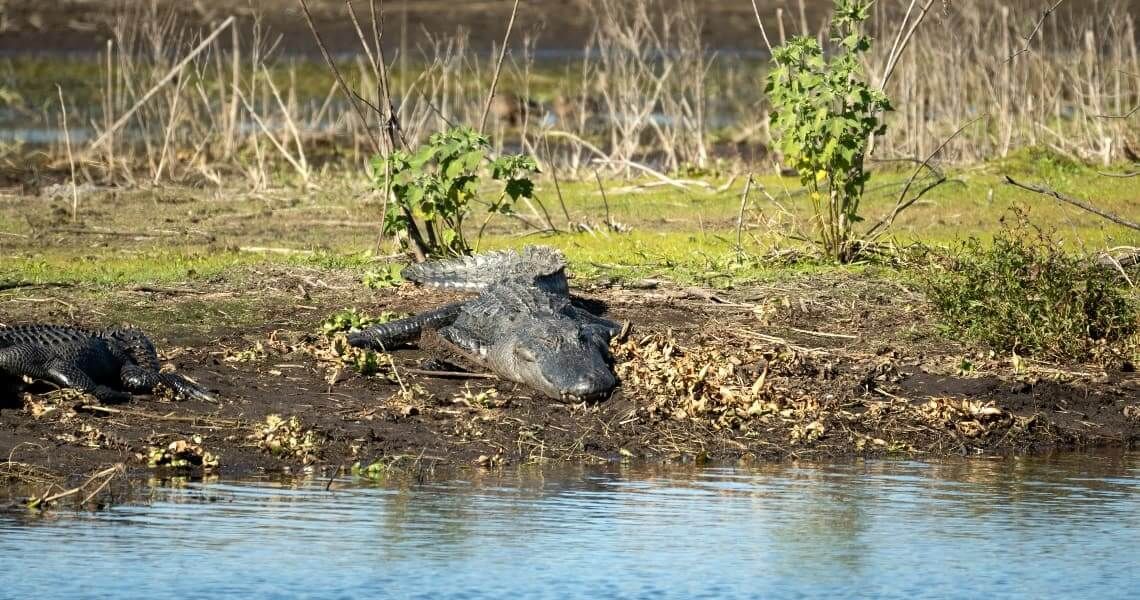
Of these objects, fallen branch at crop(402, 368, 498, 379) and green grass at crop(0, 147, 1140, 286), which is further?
green grass at crop(0, 147, 1140, 286)

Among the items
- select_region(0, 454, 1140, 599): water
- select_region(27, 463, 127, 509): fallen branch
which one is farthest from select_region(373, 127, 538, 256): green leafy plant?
select_region(27, 463, 127, 509): fallen branch

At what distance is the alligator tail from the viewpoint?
8016 millimetres

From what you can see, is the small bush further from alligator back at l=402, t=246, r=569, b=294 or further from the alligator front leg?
the alligator front leg

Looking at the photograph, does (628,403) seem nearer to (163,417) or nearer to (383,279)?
(163,417)

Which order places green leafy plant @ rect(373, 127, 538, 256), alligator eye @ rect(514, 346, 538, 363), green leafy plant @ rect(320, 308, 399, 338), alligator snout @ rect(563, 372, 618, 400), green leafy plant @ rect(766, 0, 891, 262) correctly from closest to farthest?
1. alligator snout @ rect(563, 372, 618, 400)
2. alligator eye @ rect(514, 346, 538, 363)
3. green leafy plant @ rect(320, 308, 399, 338)
4. green leafy plant @ rect(766, 0, 891, 262)
5. green leafy plant @ rect(373, 127, 538, 256)

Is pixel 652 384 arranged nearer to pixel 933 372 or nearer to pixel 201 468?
pixel 933 372

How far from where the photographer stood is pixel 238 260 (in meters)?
10.5

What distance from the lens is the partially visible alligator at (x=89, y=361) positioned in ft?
22.7

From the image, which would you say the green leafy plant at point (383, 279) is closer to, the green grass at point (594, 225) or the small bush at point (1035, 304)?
the green grass at point (594, 225)

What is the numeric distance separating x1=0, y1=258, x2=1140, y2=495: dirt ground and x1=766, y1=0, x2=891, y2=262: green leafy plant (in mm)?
1171

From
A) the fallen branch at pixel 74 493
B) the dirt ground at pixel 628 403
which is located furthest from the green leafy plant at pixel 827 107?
the fallen branch at pixel 74 493

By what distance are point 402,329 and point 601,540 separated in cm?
313

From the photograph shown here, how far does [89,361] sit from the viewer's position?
707 centimetres

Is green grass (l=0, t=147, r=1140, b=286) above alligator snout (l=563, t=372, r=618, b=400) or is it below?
above
